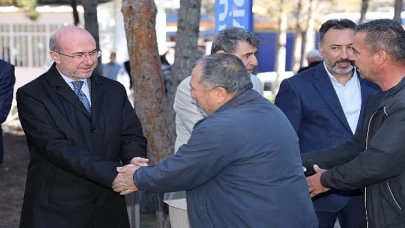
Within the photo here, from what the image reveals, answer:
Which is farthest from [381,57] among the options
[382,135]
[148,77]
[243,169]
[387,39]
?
[148,77]

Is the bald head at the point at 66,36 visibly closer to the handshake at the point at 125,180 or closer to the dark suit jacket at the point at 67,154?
the dark suit jacket at the point at 67,154

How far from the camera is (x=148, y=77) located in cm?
794

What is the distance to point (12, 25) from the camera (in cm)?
3588

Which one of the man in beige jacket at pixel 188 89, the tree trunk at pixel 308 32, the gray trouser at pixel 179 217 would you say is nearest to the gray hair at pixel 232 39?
the man in beige jacket at pixel 188 89

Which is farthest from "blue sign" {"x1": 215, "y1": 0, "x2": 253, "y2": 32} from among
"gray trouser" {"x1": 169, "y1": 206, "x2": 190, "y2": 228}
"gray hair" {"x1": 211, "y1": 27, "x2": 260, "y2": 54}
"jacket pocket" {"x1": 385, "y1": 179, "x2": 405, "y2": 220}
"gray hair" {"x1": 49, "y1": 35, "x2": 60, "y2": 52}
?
"jacket pocket" {"x1": 385, "y1": 179, "x2": 405, "y2": 220}

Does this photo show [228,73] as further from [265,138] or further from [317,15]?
[317,15]

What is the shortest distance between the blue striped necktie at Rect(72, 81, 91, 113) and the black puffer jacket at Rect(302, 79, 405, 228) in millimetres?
1625

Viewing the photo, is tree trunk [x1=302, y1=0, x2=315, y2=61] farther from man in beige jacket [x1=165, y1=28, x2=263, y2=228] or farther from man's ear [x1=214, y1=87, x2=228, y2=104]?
man's ear [x1=214, y1=87, x2=228, y2=104]

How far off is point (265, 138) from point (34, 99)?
175 centimetres

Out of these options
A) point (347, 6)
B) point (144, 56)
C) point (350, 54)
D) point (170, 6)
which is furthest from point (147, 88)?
point (347, 6)

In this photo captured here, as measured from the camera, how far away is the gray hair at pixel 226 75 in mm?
4215

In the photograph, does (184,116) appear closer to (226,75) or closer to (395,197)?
(226,75)

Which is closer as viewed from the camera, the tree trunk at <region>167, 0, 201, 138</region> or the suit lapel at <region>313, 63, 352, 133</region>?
the suit lapel at <region>313, 63, 352, 133</region>

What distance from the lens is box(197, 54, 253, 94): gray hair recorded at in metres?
4.21
